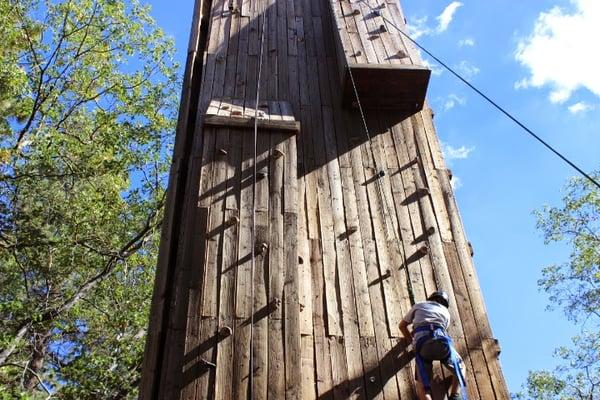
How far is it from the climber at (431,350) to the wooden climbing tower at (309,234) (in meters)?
0.16

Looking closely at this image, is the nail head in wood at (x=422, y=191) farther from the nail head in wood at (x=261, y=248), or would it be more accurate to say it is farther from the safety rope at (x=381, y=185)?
the nail head in wood at (x=261, y=248)

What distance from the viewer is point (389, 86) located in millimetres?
6332

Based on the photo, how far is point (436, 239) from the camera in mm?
5121

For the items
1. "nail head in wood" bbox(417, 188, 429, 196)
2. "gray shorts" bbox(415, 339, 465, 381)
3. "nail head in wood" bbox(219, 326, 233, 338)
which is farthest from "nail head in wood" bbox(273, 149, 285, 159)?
"gray shorts" bbox(415, 339, 465, 381)

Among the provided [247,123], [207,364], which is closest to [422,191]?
[247,123]

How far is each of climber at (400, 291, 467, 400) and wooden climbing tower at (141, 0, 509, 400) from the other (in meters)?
0.16

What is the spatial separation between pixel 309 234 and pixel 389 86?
234cm

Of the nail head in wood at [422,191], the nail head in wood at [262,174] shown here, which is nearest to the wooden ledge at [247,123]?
the nail head in wood at [262,174]

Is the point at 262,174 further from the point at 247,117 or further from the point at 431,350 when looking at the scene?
the point at 431,350

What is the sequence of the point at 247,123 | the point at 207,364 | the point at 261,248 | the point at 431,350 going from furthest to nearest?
1. the point at 247,123
2. the point at 261,248
3. the point at 431,350
4. the point at 207,364

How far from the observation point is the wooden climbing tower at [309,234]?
402 centimetres

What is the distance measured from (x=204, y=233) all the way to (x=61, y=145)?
361 inches

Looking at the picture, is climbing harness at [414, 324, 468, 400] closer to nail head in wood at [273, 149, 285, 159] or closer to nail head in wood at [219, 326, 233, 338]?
nail head in wood at [219, 326, 233, 338]

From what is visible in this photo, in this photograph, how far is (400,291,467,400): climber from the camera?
12.7ft
